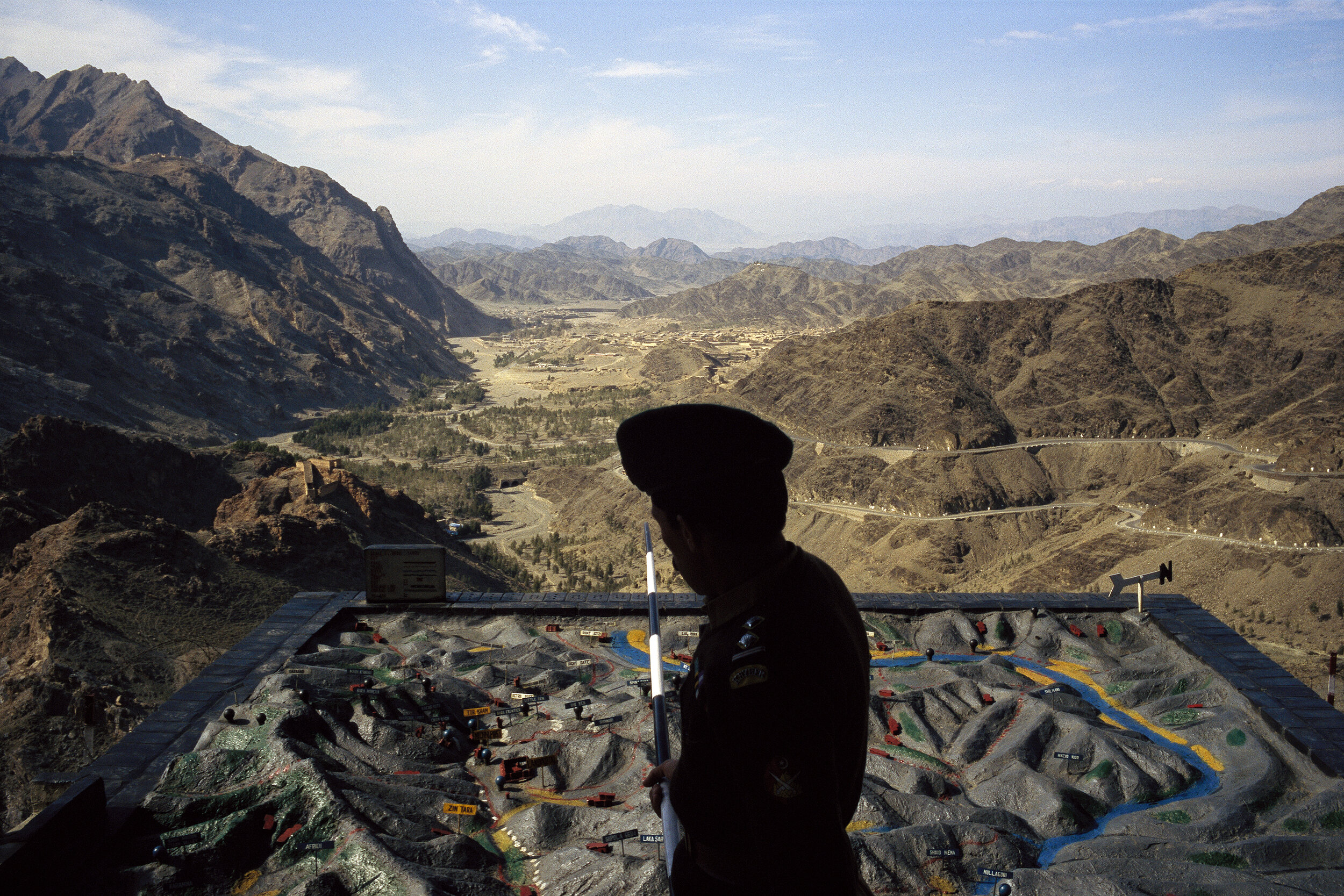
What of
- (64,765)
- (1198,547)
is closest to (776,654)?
(64,765)

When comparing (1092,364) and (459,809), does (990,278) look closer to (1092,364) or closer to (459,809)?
(1092,364)

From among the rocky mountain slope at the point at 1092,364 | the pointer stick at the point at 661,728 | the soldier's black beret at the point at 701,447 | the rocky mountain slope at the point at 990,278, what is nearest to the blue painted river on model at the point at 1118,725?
the pointer stick at the point at 661,728

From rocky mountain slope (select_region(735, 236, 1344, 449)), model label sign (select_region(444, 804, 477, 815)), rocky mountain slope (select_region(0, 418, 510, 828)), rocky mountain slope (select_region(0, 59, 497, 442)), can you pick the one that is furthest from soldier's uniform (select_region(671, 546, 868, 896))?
rocky mountain slope (select_region(0, 59, 497, 442))

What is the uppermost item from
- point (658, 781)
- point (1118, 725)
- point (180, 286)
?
point (180, 286)

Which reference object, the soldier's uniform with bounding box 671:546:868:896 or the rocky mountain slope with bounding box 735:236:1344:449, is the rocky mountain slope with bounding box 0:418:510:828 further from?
the rocky mountain slope with bounding box 735:236:1344:449

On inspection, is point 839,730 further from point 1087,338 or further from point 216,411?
point 216,411

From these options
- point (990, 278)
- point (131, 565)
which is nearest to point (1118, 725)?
point (131, 565)

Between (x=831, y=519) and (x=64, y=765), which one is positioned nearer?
(x=64, y=765)
